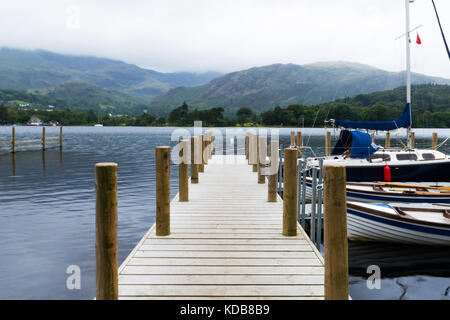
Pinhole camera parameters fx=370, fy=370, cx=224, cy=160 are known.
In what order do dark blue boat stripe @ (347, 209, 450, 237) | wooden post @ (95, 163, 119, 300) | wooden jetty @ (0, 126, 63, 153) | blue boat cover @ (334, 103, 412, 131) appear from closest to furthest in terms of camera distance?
wooden post @ (95, 163, 119, 300)
dark blue boat stripe @ (347, 209, 450, 237)
blue boat cover @ (334, 103, 412, 131)
wooden jetty @ (0, 126, 63, 153)

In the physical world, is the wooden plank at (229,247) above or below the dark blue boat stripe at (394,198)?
above

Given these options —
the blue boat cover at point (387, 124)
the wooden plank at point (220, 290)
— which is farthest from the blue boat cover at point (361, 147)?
the wooden plank at point (220, 290)

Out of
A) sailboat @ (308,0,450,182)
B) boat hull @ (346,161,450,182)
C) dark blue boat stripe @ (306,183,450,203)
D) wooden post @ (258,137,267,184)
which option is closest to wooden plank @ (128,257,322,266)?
wooden post @ (258,137,267,184)

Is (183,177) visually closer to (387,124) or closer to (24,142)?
(387,124)

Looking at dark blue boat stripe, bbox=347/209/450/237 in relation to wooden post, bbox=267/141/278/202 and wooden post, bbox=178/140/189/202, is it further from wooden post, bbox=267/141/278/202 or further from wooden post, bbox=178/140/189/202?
wooden post, bbox=178/140/189/202

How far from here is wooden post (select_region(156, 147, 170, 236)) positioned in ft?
19.5

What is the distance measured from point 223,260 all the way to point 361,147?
13.9m

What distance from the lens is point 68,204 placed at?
46.2 feet

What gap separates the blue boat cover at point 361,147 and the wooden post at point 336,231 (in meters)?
14.6

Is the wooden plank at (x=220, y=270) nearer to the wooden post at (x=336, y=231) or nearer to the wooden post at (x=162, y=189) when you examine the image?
the wooden post at (x=336, y=231)

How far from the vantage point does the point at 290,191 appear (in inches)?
241

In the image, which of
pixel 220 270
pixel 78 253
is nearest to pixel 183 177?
pixel 78 253

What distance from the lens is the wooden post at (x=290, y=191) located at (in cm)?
606
